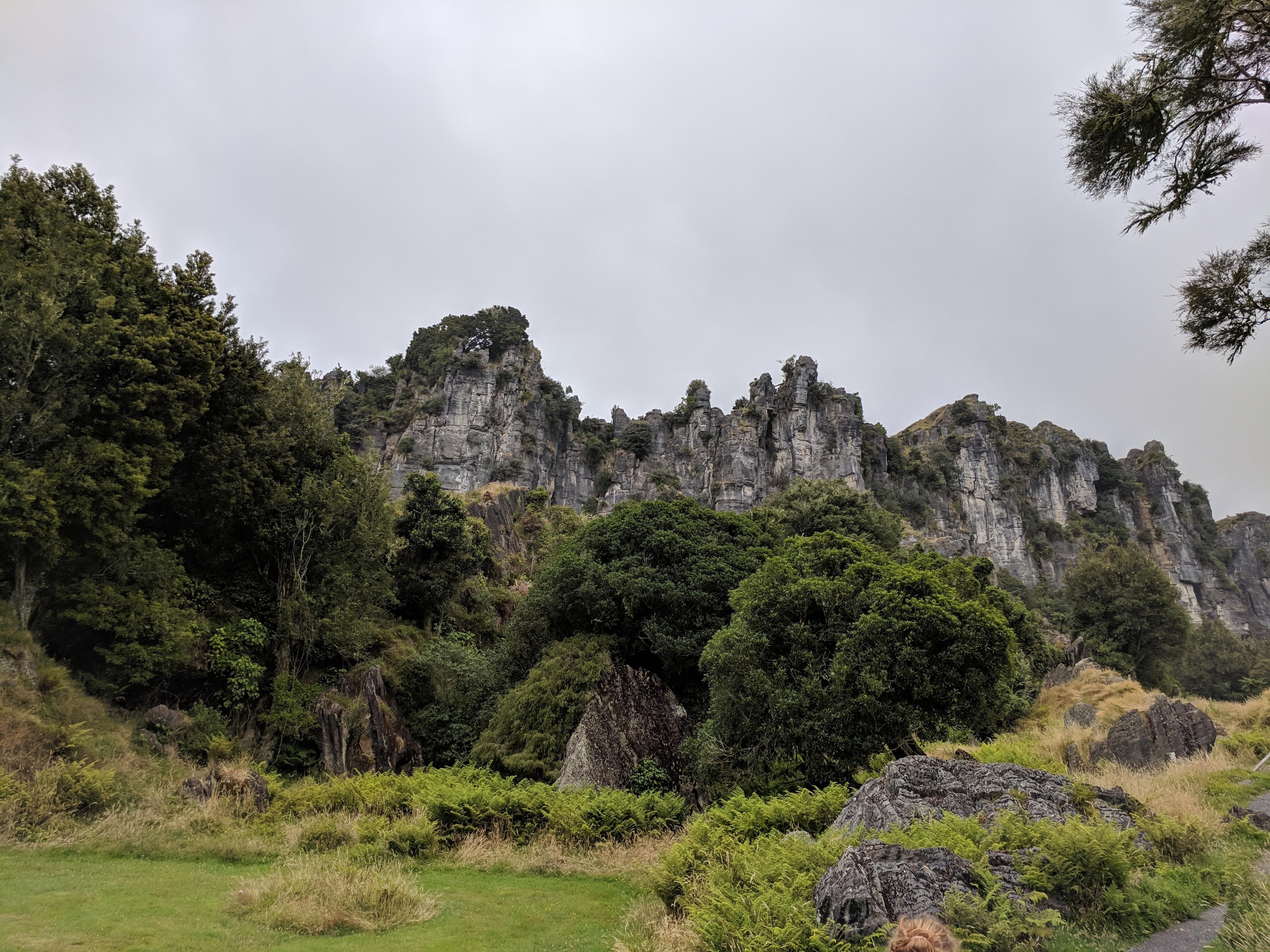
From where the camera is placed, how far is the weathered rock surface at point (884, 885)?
516 centimetres

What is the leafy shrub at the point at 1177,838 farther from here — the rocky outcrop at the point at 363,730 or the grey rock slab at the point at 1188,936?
the rocky outcrop at the point at 363,730

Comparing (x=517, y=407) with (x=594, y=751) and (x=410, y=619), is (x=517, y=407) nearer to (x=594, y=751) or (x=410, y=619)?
(x=410, y=619)

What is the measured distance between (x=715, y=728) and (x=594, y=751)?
3223 mm

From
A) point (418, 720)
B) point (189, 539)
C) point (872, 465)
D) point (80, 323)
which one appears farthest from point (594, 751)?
point (872, 465)

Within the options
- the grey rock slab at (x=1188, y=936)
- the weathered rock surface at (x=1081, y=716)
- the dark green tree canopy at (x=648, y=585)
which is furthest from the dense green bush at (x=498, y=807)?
the weathered rock surface at (x=1081, y=716)

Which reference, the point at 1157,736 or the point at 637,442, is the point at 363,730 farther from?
the point at 637,442

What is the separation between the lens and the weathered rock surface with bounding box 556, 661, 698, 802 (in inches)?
631

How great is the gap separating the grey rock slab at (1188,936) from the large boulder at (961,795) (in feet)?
3.99

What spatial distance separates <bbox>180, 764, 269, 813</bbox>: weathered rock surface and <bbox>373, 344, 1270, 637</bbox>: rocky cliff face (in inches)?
2126

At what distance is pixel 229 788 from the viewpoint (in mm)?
13219

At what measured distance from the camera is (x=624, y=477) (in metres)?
85.0

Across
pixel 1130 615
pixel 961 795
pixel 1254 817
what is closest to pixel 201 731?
pixel 961 795

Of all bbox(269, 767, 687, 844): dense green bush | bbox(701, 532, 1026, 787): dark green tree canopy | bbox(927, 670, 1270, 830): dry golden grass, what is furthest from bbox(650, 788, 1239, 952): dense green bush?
bbox(701, 532, 1026, 787): dark green tree canopy

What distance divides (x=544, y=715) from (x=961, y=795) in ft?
38.1
